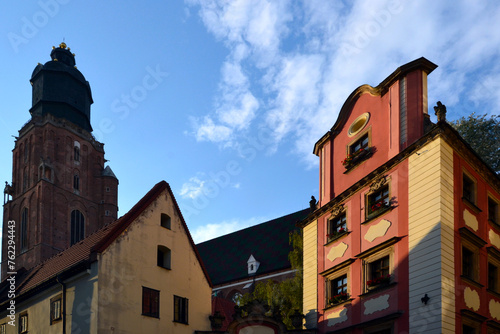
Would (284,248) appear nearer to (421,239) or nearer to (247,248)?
(247,248)

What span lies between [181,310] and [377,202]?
12248mm

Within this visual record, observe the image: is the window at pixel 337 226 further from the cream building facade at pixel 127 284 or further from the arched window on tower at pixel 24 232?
the arched window on tower at pixel 24 232

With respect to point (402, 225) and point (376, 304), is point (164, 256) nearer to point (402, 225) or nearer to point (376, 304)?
point (376, 304)

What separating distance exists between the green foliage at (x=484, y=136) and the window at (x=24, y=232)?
76373 millimetres

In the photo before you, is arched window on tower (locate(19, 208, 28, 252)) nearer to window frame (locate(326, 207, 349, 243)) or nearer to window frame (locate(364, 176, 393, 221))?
window frame (locate(326, 207, 349, 243))

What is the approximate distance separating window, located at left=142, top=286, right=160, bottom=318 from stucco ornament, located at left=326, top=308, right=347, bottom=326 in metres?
8.48

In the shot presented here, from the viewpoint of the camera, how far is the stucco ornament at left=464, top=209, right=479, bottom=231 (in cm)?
2346

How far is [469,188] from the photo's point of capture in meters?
24.8

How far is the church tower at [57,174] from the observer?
98375mm

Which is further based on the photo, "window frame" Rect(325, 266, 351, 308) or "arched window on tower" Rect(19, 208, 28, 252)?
"arched window on tower" Rect(19, 208, 28, 252)

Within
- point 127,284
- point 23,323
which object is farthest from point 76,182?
point 127,284

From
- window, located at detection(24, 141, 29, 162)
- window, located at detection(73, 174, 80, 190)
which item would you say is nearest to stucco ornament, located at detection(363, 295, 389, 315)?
window, located at detection(73, 174, 80, 190)

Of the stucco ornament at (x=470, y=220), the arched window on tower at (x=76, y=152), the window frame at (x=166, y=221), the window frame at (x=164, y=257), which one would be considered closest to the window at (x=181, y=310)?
the window frame at (x=164, y=257)

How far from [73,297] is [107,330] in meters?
2.79
